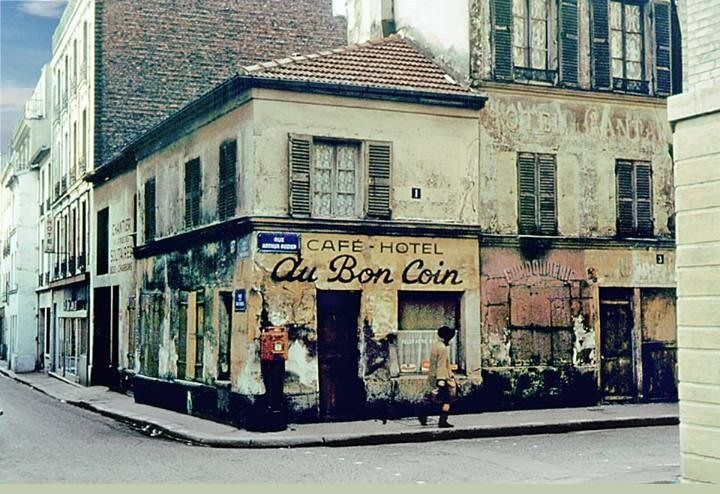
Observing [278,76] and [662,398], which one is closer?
[278,76]

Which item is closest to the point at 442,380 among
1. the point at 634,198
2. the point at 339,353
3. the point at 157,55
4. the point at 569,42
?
the point at 339,353

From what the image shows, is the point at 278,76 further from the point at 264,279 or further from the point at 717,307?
the point at 717,307

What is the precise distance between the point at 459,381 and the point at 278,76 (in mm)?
6439

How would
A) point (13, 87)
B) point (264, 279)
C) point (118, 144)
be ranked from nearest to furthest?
point (264, 279), point (13, 87), point (118, 144)

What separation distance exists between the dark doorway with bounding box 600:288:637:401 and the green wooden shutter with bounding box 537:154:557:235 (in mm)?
1774

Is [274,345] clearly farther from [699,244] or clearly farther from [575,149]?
[699,244]

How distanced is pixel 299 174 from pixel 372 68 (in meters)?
2.94

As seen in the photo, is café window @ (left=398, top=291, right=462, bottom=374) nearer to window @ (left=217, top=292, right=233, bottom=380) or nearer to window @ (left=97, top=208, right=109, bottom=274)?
window @ (left=217, top=292, right=233, bottom=380)

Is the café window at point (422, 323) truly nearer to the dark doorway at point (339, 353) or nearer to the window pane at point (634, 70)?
the dark doorway at point (339, 353)

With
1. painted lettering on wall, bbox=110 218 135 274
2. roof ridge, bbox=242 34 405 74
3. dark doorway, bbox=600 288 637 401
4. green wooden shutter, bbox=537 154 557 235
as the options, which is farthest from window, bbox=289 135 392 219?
painted lettering on wall, bbox=110 218 135 274

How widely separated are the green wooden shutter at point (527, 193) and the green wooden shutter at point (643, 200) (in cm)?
229

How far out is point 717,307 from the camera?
33.9 ft

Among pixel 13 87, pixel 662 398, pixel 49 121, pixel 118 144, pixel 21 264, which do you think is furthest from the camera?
pixel 21 264

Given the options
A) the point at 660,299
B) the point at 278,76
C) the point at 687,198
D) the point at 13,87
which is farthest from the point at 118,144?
the point at 687,198
